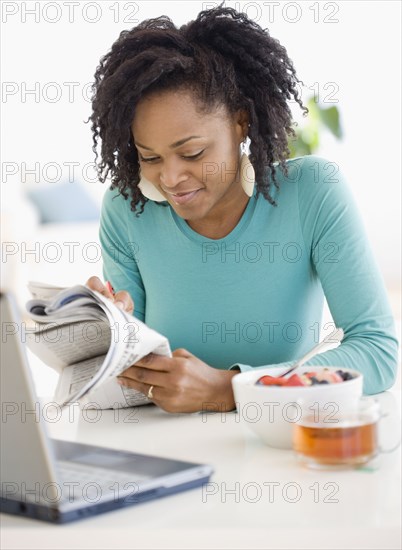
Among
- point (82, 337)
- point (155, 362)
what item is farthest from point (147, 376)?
point (82, 337)

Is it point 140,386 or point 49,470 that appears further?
point 140,386

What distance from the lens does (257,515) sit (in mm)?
920

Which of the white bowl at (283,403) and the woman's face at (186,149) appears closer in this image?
the white bowl at (283,403)

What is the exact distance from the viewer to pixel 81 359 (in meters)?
1.36

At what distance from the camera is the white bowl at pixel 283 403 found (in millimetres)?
1133

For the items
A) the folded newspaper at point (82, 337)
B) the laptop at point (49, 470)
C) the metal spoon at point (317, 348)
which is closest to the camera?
the laptop at point (49, 470)

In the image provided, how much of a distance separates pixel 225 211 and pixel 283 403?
720mm

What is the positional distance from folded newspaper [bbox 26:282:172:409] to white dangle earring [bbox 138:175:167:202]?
473 mm

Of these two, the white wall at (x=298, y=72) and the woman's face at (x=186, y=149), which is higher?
the white wall at (x=298, y=72)

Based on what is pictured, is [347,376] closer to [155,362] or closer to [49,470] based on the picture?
[155,362]

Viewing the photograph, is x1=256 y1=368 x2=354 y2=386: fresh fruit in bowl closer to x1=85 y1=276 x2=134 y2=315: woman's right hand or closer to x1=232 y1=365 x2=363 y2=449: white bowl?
x1=232 y1=365 x2=363 y2=449: white bowl

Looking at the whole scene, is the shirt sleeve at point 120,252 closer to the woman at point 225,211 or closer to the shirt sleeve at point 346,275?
the woman at point 225,211

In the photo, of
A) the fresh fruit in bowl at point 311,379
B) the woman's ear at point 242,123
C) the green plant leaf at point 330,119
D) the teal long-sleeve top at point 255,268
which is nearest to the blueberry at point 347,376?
the fresh fruit in bowl at point 311,379

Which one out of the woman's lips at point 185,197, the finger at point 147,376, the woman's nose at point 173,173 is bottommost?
the finger at point 147,376
